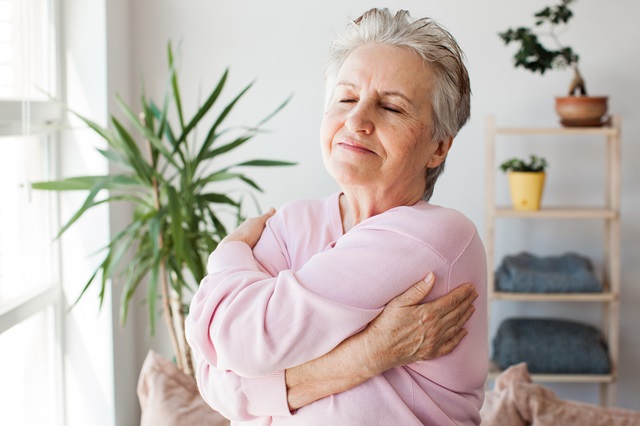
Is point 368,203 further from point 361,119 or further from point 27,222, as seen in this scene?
point 27,222

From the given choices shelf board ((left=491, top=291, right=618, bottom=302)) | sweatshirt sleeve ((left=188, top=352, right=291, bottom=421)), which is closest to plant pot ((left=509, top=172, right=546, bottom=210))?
shelf board ((left=491, top=291, right=618, bottom=302))

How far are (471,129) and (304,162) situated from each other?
689mm

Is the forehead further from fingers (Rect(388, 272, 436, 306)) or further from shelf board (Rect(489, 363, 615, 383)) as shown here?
shelf board (Rect(489, 363, 615, 383))

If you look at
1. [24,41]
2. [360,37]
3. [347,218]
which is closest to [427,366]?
[347,218]

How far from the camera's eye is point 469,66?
3367 mm

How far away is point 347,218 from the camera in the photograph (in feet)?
4.48

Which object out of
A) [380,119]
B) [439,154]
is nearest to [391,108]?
[380,119]

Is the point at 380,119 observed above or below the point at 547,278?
above

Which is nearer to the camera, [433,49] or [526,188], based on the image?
[433,49]

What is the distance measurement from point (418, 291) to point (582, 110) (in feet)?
7.13

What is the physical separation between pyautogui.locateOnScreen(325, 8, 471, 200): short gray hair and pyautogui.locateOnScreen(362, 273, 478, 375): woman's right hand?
257 millimetres

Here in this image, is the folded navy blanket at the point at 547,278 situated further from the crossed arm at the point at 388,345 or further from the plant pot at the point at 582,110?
the crossed arm at the point at 388,345

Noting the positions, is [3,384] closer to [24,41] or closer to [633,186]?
[24,41]

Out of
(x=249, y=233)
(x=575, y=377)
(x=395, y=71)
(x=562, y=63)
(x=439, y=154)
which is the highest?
(x=562, y=63)
